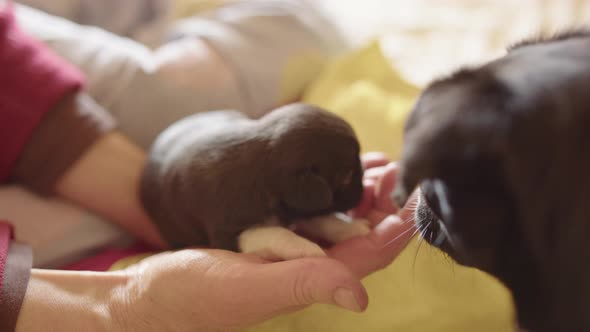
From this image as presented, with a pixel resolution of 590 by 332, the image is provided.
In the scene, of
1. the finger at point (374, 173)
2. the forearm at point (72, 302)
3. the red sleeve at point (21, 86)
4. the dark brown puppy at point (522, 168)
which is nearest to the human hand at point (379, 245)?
the finger at point (374, 173)

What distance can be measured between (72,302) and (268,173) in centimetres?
41

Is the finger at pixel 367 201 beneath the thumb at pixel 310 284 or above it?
beneath

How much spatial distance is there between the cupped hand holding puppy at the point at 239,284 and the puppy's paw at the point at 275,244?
37 mm

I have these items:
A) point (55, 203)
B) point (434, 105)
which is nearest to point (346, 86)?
point (55, 203)

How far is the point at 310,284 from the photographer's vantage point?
771 millimetres

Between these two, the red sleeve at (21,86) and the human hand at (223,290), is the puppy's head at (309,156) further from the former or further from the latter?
the red sleeve at (21,86)

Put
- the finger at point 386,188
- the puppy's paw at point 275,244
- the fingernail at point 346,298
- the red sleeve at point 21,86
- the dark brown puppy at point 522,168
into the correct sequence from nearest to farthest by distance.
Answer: the dark brown puppy at point 522,168
the fingernail at point 346,298
the puppy's paw at point 275,244
the finger at point 386,188
the red sleeve at point 21,86

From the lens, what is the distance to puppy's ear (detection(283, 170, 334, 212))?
37.5 inches

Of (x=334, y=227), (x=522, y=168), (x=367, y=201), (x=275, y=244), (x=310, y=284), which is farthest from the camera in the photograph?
(x=367, y=201)

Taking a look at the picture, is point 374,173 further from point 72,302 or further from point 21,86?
point 21,86

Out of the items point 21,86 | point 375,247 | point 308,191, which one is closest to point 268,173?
point 308,191

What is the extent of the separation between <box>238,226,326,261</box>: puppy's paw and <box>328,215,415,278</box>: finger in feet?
0.22

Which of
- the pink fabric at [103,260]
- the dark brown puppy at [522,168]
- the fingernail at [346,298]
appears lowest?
the pink fabric at [103,260]

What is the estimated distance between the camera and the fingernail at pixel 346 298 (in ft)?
2.52
